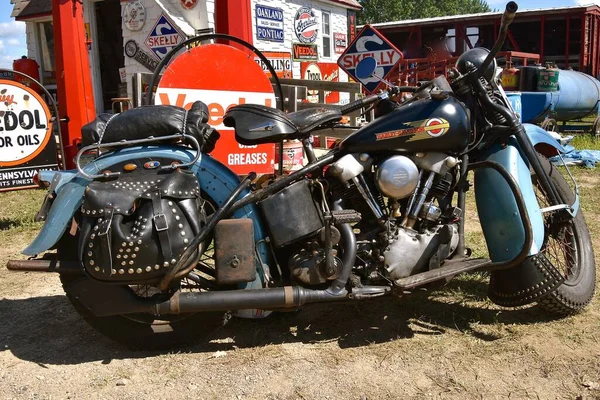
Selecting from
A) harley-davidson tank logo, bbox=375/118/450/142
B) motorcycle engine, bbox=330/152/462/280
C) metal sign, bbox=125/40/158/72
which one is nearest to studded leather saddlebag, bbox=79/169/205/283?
motorcycle engine, bbox=330/152/462/280

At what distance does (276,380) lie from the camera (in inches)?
120

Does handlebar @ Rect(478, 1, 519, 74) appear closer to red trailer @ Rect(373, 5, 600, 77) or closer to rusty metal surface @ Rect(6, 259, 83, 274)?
rusty metal surface @ Rect(6, 259, 83, 274)

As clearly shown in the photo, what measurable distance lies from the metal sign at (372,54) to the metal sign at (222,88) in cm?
169

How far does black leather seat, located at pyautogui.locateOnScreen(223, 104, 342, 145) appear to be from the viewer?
10.3 ft

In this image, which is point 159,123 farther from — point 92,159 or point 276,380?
point 276,380

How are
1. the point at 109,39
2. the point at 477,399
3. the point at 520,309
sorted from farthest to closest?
the point at 109,39
the point at 520,309
the point at 477,399

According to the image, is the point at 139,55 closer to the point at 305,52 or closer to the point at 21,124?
the point at 305,52

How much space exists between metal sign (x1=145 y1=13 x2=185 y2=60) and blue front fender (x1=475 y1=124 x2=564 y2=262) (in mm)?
8403

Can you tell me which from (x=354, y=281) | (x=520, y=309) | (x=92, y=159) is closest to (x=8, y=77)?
(x=92, y=159)

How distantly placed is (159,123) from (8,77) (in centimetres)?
403

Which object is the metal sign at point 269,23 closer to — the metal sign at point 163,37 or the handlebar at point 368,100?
the metal sign at point 163,37

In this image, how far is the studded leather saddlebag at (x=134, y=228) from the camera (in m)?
2.78

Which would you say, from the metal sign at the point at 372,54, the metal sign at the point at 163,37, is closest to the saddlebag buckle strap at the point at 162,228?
the metal sign at the point at 372,54

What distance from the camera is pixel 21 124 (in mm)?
6027
